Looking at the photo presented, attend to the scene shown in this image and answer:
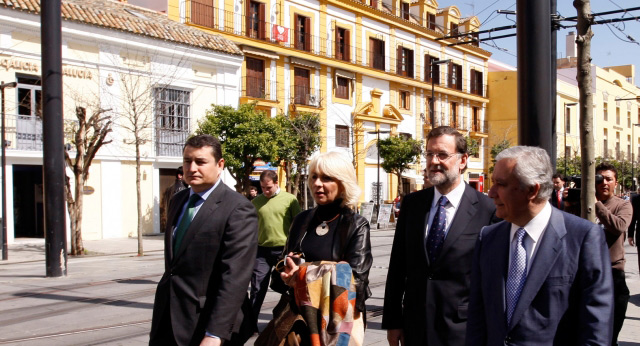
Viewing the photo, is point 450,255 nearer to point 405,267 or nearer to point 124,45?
point 405,267

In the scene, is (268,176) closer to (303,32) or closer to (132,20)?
(132,20)

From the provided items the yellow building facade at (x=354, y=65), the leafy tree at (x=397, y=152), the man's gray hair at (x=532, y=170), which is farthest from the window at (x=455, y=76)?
the man's gray hair at (x=532, y=170)

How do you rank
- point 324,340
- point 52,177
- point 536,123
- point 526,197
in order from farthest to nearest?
point 52,177, point 536,123, point 324,340, point 526,197

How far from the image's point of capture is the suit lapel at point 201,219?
A: 3.71 metres

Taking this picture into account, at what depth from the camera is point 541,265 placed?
8.45 ft

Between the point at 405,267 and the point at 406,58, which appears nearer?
the point at 405,267

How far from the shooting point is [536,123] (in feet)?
15.6

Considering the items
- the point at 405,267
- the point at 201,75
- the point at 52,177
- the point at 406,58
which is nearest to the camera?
the point at 405,267

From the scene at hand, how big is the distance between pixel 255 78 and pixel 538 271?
92.6ft

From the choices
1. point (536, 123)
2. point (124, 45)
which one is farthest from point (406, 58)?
point (536, 123)

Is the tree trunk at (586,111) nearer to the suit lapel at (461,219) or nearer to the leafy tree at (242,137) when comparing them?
the suit lapel at (461,219)

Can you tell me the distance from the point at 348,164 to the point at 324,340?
1.11 meters

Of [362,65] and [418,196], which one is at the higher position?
[362,65]

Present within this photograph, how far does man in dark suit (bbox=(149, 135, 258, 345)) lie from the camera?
358 centimetres
